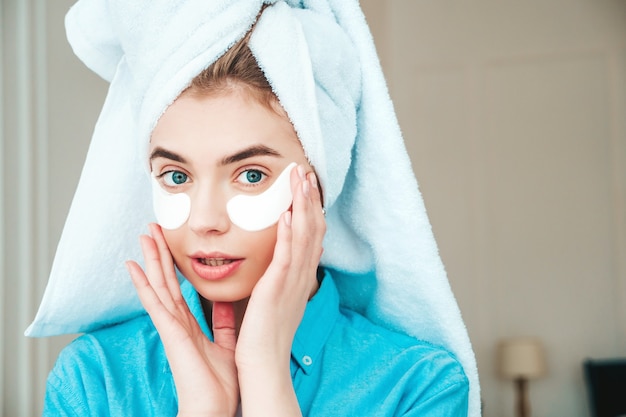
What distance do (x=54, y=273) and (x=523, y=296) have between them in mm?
2444

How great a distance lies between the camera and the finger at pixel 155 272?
0.78 meters

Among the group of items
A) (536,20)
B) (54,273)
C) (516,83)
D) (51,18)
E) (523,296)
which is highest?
(536,20)

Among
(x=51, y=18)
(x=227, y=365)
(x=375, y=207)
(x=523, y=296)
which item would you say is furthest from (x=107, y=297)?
(x=523, y=296)

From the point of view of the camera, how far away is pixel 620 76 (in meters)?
2.92

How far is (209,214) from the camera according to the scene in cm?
71

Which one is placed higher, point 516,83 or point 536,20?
point 536,20

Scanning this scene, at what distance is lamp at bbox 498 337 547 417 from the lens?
2.76m

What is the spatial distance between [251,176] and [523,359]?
233 cm

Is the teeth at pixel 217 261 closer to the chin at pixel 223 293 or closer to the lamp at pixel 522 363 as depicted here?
the chin at pixel 223 293

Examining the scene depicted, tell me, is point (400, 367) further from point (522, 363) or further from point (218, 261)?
point (522, 363)

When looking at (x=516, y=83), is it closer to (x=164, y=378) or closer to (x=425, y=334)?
(x=425, y=334)

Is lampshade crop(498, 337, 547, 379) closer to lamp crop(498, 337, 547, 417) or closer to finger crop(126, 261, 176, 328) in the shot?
lamp crop(498, 337, 547, 417)

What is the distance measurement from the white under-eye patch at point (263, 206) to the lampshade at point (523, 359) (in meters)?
2.29

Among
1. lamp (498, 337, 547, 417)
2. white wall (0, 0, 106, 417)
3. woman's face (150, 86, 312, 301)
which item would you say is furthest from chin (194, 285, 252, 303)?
lamp (498, 337, 547, 417)
